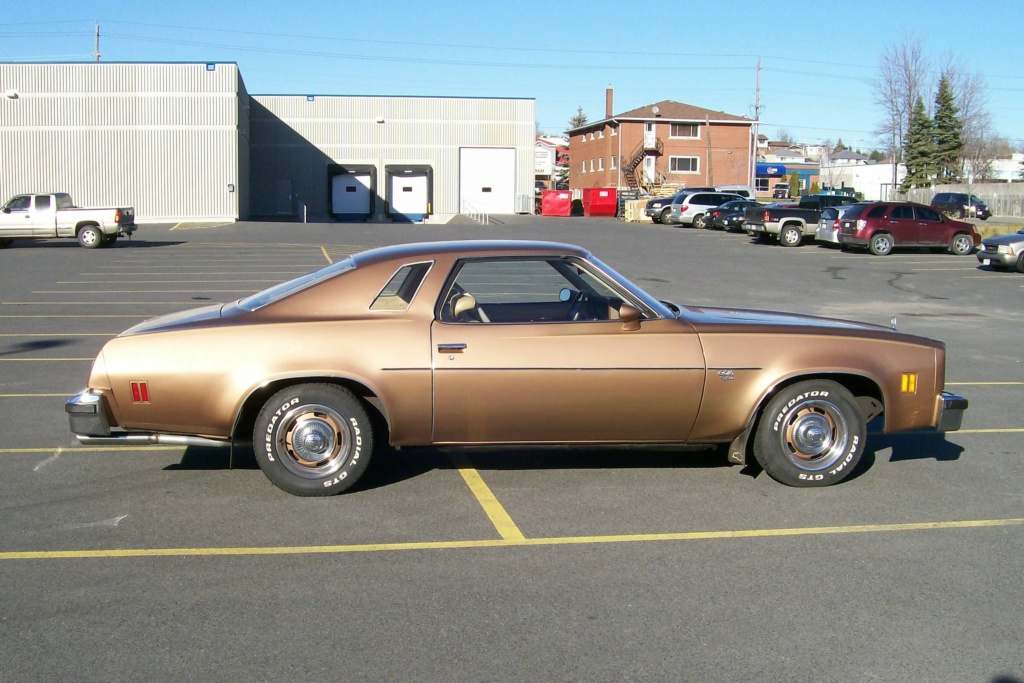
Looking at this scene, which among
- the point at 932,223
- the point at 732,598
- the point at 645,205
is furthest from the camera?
the point at 645,205

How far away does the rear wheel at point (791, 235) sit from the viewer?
1379 inches

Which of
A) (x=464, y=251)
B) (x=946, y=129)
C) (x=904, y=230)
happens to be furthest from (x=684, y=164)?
(x=464, y=251)

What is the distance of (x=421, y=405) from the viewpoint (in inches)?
231

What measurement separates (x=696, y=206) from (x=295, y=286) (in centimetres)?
4210

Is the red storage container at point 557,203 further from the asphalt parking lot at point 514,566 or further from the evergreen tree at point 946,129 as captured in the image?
the asphalt parking lot at point 514,566

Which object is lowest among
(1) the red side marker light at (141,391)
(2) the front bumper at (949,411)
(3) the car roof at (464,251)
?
(2) the front bumper at (949,411)

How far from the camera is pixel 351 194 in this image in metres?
63.2

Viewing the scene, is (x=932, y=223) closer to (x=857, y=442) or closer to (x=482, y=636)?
(x=857, y=442)

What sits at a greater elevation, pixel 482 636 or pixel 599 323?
pixel 599 323

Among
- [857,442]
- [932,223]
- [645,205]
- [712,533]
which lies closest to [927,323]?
[857,442]

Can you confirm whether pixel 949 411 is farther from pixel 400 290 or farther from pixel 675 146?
pixel 675 146

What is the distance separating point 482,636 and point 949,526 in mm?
2992

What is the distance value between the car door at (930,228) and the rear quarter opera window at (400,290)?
92.8ft

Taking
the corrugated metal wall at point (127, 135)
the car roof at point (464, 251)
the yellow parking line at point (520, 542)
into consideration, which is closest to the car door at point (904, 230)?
the yellow parking line at point (520, 542)
